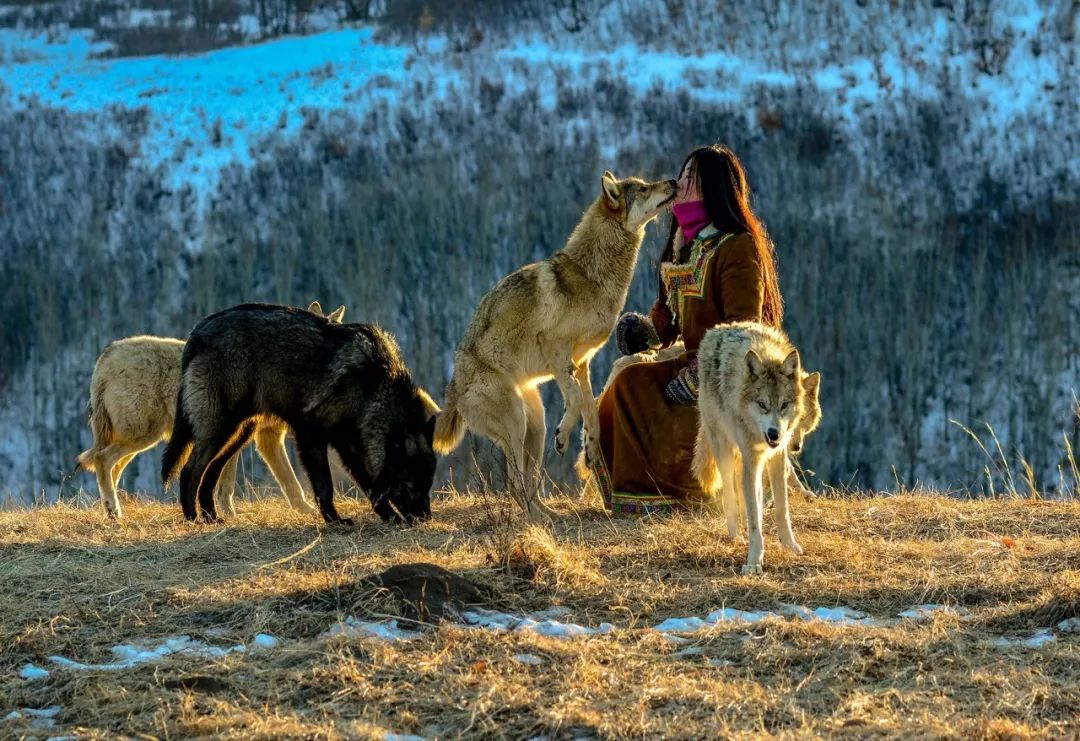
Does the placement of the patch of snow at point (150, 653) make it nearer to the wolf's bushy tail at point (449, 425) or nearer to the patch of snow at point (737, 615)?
the patch of snow at point (737, 615)

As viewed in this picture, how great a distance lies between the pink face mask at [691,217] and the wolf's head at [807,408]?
4.63 feet

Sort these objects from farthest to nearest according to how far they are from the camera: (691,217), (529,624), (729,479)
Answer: (691,217), (729,479), (529,624)

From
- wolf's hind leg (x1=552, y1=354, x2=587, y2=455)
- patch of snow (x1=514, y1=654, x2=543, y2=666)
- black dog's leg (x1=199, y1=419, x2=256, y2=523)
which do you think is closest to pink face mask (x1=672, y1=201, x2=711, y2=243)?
wolf's hind leg (x1=552, y1=354, x2=587, y2=455)

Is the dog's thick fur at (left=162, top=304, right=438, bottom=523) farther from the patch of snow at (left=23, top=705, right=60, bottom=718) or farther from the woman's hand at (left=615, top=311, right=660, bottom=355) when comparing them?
the patch of snow at (left=23, top=705, right=60, bottom=718)

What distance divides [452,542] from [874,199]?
721 inches

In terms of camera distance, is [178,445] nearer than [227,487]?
Yes

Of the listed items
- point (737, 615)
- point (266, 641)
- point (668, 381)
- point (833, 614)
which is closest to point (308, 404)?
point (668, 381)

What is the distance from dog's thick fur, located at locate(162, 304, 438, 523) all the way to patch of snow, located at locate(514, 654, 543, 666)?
3.37 metres

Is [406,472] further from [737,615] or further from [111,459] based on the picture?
[737,615]

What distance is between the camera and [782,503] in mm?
6234

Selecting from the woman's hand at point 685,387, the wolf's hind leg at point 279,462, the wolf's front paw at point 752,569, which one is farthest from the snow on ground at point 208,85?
the wolf's front paw at point 752,569

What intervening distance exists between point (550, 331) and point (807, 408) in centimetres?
214

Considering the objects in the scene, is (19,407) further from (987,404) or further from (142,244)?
(987,404)

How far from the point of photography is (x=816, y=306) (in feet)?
73.3
